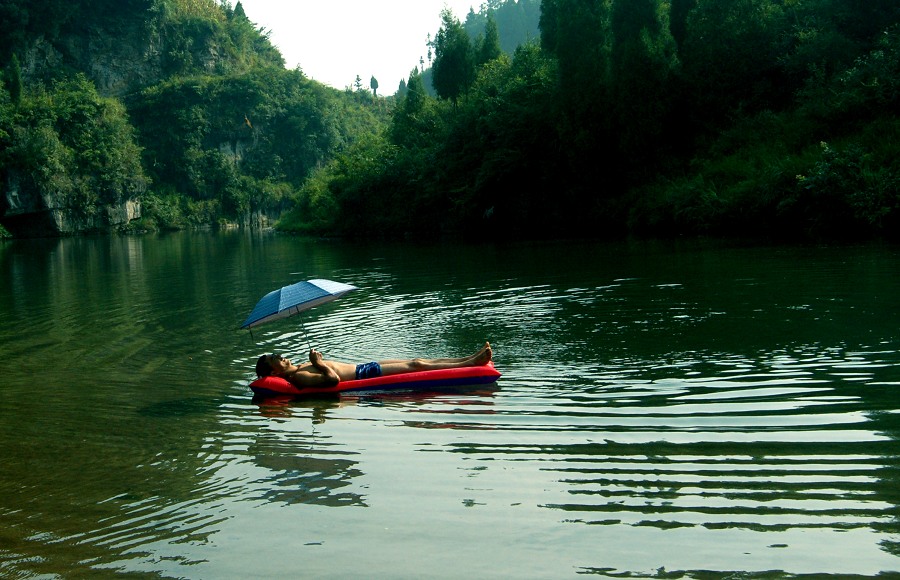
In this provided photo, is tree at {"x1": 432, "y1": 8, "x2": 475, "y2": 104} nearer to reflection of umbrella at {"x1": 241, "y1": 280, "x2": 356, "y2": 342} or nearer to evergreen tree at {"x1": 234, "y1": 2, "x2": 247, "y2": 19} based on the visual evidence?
reflection of umbrella at {"x1": 241, "y1": 280, "x2": 356, "y2": 342}

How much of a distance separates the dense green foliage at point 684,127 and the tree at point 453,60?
23.1ft

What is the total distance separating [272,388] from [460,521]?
489 cm

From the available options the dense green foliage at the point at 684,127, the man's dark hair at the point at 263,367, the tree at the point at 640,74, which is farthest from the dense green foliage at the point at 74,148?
the man's dark hair at the point at 263,367

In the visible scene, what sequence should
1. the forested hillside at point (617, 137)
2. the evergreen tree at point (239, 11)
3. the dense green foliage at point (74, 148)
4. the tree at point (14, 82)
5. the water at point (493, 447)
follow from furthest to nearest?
1. the evergreen tree at point (239, 11)
2. the tree at point (14, 82)
3. the dense green foliage at point (74, 148)
4. the forested hillside at point (617, 137)
5. the water at point (493, 447)

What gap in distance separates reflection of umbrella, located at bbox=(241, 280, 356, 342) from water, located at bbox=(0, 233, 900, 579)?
107 centimetres

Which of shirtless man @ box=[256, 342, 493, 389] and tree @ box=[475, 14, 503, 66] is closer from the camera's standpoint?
shirtless man @ box=[256, 342, 493, 389]

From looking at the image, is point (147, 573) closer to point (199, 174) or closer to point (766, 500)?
point (766, 500)

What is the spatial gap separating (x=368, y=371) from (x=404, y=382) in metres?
0.56

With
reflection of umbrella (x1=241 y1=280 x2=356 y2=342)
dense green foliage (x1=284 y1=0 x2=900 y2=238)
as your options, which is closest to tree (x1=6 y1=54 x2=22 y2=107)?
dense green foliage (x1=284 y1=0 x2=900 y2=238)

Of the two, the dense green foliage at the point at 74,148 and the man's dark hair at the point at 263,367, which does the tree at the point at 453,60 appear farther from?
the man's dark hair at the point at 263,367

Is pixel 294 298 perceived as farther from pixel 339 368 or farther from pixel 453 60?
pixel 453 60

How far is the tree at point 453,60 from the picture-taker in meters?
59.4

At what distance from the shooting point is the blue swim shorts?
10.1 m

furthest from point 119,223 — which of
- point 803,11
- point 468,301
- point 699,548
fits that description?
point 699,548
